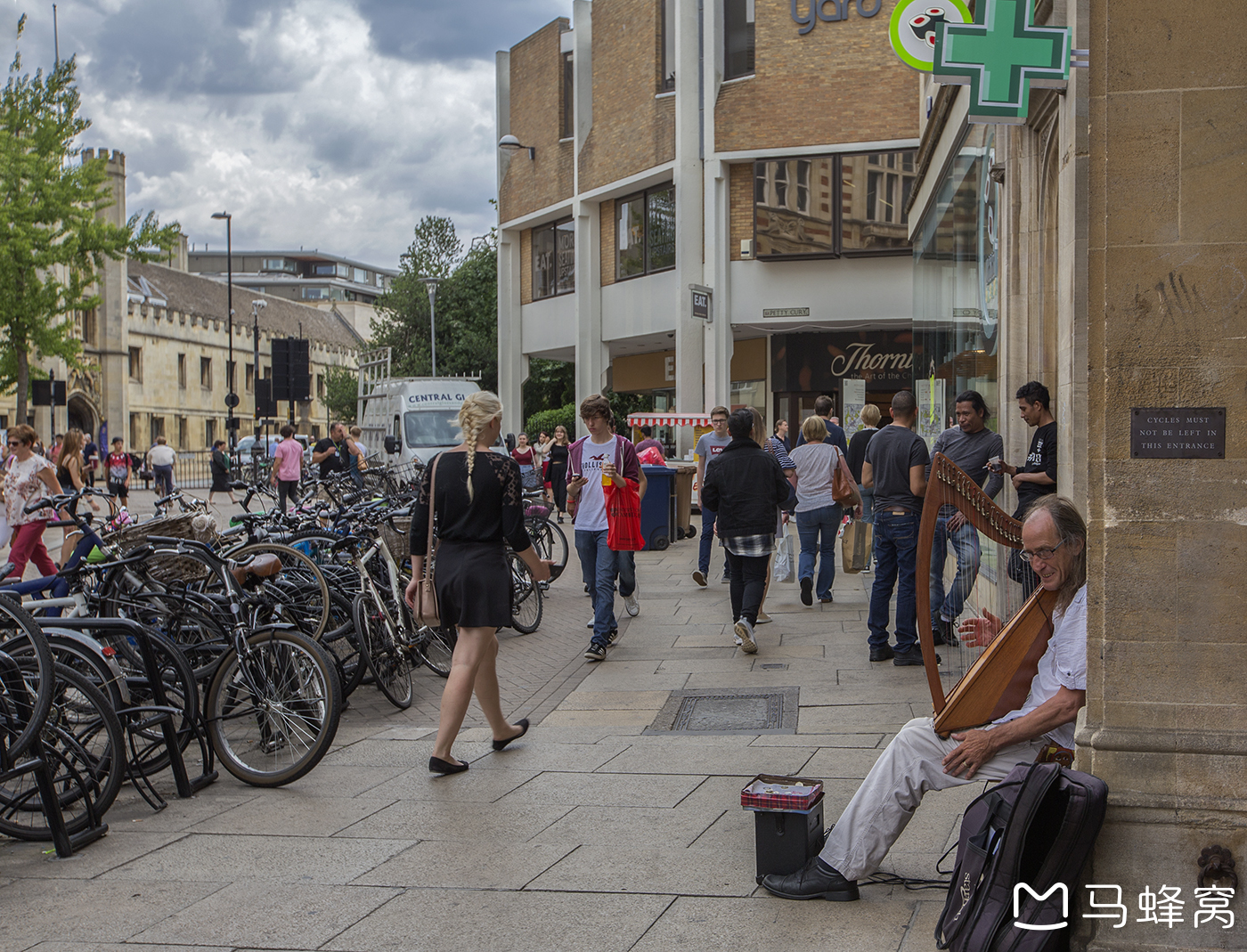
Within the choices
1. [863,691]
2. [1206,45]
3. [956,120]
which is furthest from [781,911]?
[956,120]

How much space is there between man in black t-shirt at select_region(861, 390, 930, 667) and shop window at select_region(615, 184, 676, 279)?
17.9m

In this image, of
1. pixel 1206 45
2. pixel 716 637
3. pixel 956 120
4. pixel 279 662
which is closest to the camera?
pixel 1206 45

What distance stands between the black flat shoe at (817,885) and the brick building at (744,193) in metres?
20.9

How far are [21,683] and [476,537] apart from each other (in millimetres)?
2031

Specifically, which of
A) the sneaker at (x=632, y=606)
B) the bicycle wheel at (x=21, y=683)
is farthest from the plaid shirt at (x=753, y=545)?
the bicycle wheel at (x=21, y=683)

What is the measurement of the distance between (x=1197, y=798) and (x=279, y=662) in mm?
4031

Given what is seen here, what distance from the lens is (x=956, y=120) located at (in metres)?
12.1

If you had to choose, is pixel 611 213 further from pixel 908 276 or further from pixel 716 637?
pixel 716 637

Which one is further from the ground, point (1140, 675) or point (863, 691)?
point (1140, 675)

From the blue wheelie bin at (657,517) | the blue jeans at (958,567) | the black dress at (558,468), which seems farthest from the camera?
the black dress at (558,468)

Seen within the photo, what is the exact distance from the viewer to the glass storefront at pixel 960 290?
10.6m

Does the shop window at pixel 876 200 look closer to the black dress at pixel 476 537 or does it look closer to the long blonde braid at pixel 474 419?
the long blonde braid at pixel 474 419

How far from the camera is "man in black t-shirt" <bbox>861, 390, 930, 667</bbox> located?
841cm

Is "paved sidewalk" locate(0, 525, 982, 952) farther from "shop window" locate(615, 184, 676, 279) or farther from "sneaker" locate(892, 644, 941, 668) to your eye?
"shop window" locate(615, 184, 676, 279)
